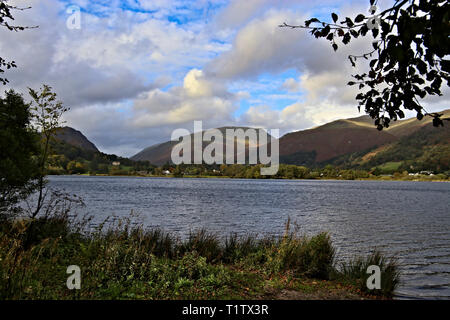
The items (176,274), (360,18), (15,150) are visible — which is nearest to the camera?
(360,18)

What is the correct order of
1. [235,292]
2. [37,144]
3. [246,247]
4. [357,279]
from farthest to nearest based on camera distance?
[37,144], [246,247], [357,279], [235,292]

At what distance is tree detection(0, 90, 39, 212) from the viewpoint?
493 inches

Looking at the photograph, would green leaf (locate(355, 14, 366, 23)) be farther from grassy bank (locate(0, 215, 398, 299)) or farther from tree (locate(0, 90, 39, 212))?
tree (locate(0, 90, 39, 212))

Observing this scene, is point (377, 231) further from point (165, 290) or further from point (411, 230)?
point (165, 290)

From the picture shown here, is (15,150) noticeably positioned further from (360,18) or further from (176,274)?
(360,18)

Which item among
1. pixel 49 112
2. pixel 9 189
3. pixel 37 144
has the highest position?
pixel 49 112

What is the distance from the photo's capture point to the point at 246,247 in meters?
12.5

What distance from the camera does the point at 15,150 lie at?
43.2ft

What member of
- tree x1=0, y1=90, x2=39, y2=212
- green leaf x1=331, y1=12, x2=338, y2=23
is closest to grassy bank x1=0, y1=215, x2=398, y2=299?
tree x1=0, y1=90, x2=39, y2=212

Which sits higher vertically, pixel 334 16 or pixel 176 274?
pixel 334 16

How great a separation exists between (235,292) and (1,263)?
17.6ft

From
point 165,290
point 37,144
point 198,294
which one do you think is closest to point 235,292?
point 198,294

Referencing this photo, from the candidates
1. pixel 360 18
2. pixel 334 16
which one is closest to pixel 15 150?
pixel 334 16

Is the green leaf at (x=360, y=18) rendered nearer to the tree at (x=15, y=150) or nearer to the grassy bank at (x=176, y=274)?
the grassy bank at (x=176, y=274)
